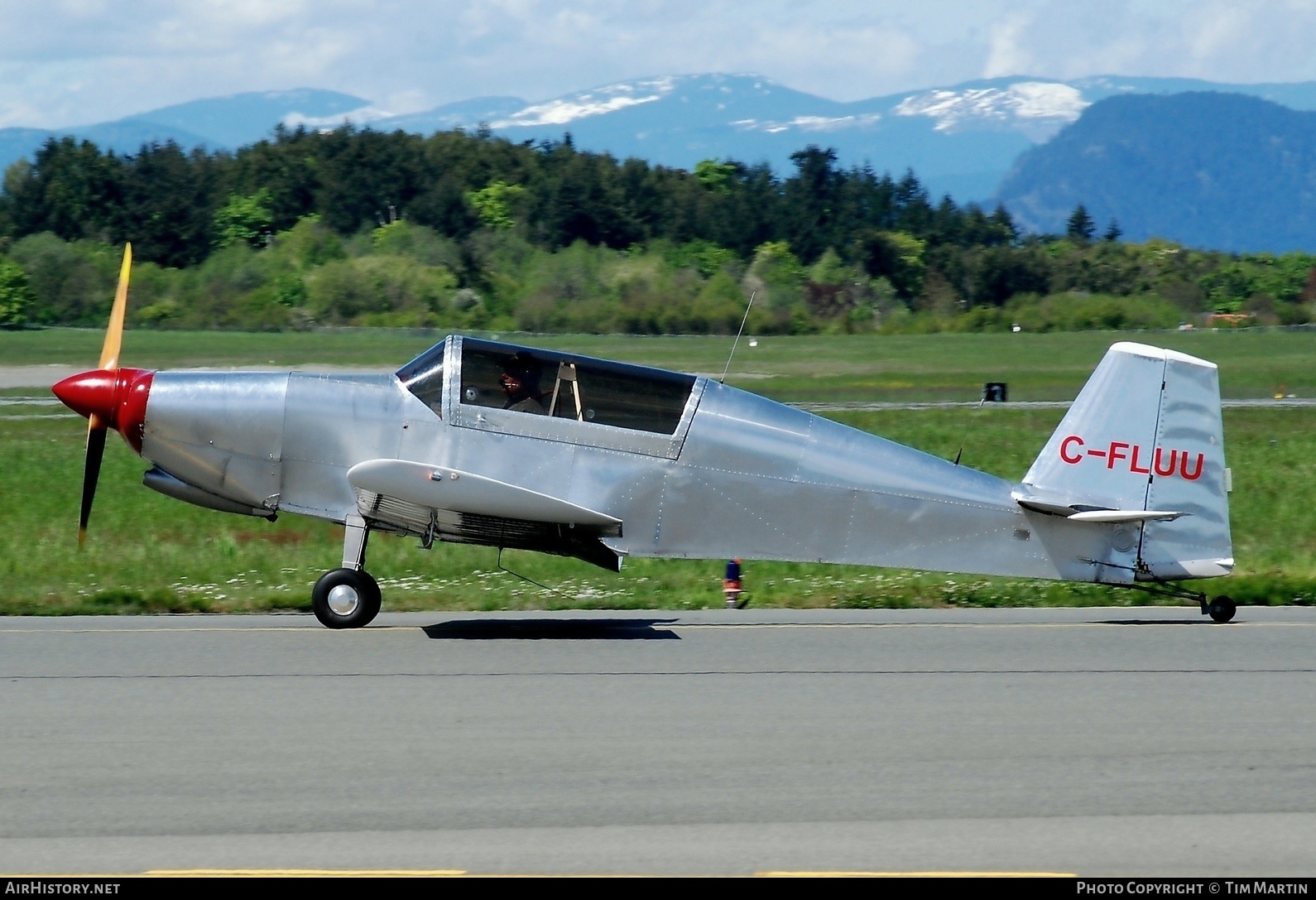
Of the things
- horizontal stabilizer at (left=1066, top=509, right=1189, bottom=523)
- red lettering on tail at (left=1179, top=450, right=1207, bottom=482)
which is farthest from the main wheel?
red lettering on tail at (left=1179, top=450, right=1207, bottom=482)

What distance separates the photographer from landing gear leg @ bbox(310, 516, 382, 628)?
952 cm

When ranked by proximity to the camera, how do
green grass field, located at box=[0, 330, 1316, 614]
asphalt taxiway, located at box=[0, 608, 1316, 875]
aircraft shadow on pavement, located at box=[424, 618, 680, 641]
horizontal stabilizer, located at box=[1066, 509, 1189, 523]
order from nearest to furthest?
1. asphalt taxiway, located at box=[0, 608, 1316, 875]
2. horizontal stabilizer, located at box=[1066, 509, 1189, 523]
3. aircraft shadow on pavement, located at box=[424, 618, 680, 641]
4. green grass field, located at box=[0, 330, 1316, 614]

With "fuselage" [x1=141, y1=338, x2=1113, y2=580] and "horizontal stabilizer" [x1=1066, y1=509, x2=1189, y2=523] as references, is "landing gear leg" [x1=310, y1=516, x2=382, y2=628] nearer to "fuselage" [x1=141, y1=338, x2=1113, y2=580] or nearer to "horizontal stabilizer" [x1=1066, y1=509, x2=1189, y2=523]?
"fuselage" [x1=141, y1=338, x2=1113, y2=580]

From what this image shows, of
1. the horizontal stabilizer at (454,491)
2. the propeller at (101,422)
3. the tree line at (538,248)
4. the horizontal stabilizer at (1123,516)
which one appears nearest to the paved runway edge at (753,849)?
the horizontal stabilizer at (454,491)

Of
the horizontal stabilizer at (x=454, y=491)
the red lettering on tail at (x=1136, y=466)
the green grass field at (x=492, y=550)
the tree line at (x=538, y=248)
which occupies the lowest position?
the green grass field at (x=492, y=550)

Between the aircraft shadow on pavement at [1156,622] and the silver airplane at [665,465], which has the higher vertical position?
the silver airplane at [665,465]

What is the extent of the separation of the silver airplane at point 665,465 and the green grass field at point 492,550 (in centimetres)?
185

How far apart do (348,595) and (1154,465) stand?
5199 mm

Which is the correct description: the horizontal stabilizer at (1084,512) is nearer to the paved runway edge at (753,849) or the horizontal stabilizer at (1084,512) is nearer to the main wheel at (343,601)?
the paved runway edge at (753,849)

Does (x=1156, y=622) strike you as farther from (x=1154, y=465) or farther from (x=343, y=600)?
(x=343, y=600)

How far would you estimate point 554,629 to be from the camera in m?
9.95

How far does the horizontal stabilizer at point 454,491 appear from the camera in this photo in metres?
9.06

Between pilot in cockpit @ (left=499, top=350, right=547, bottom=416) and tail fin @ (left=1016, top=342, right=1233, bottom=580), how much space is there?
3120mm

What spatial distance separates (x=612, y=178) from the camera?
7744 centimetres
